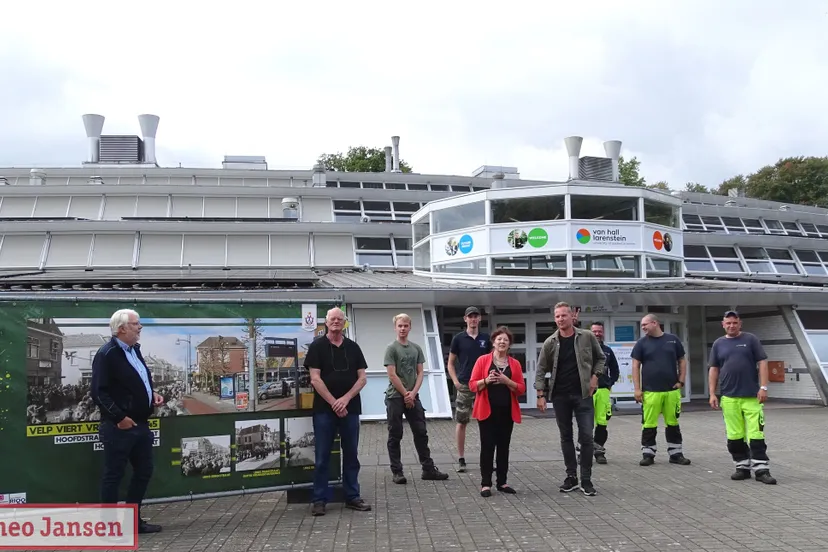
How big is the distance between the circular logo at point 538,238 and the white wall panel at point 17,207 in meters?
16.8

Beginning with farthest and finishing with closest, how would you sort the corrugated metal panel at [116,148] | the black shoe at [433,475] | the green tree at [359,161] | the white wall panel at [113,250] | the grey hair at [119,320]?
1. the green tree at [359,161]
2. the corrugated metal panel at [116,148]
3. the white wall panel at [113,250]
4. the black shoe at [433,475]
5. the grey hair at [119,320]

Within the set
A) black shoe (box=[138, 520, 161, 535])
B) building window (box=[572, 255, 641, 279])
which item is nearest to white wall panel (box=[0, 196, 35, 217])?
building window (box=[572, 255, 641, 279])

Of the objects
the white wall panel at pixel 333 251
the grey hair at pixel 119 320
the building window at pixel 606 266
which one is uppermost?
the white wall panel at pixel 333 251

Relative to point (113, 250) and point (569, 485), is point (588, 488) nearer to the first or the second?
point (569, 485)

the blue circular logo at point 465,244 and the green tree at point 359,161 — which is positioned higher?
the green tree at point 359,161

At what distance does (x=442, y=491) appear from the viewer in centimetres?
818

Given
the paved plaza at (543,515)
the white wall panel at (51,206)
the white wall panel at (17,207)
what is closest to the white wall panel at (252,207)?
the white wall panel at (51,206)

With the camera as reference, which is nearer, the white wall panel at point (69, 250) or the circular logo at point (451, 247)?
the circular logo at point (451, 247)

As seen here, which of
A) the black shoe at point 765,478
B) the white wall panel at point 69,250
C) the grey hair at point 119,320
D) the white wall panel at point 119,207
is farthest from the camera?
the white wall panel at point 119,207

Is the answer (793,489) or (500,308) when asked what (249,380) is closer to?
(793,489)

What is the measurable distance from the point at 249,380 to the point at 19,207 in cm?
2079

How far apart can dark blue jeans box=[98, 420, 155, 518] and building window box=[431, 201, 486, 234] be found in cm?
1249

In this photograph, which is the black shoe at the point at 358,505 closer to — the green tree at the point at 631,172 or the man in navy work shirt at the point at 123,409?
the man in navy work shirt at the point at 123,409

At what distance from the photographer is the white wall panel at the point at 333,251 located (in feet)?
76.1
